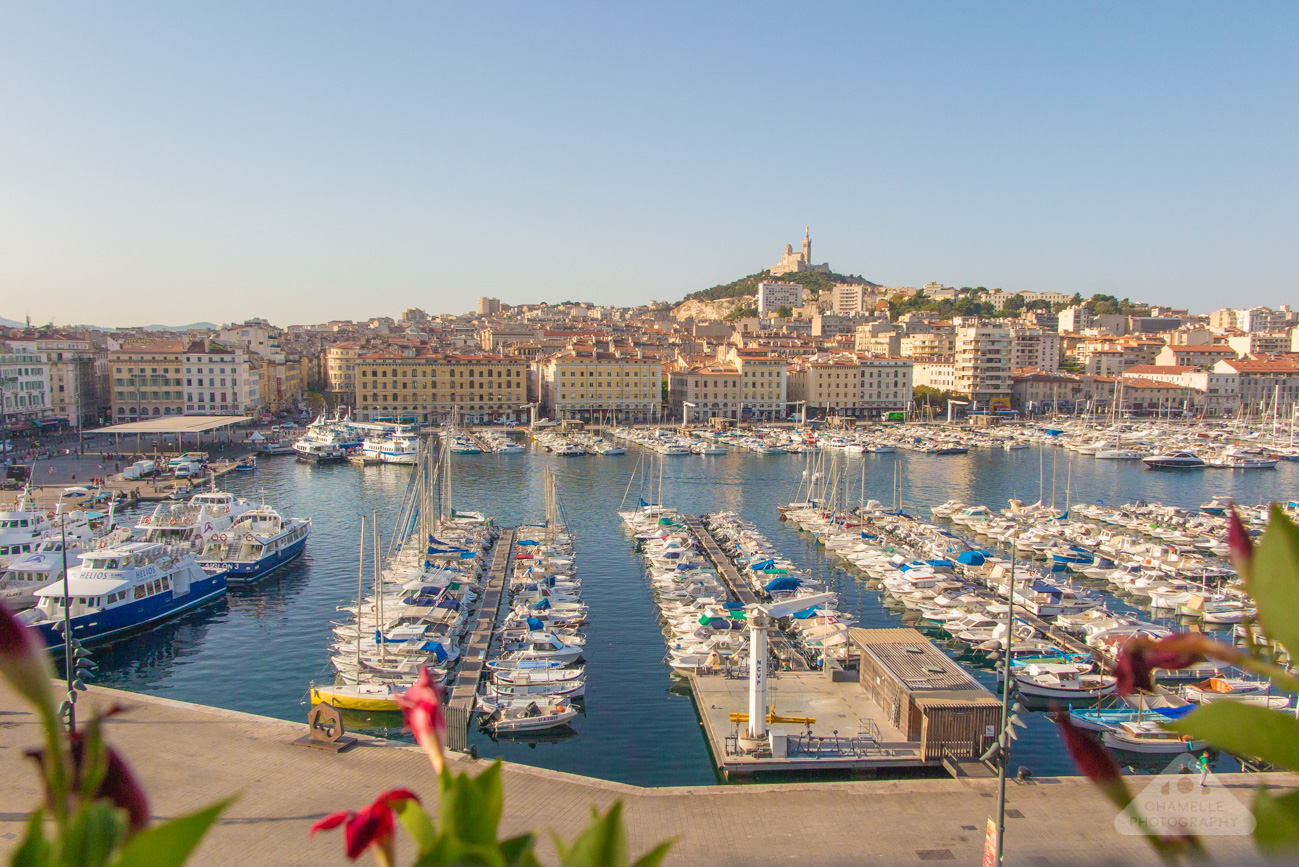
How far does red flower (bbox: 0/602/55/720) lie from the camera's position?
2.11ft

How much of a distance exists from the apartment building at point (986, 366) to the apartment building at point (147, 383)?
146 ft

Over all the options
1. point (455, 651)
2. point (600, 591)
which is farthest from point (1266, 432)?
point (455, 651)

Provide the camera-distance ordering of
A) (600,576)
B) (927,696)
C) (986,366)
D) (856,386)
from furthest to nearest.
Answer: (986,366) < (856,386) < (600,576) < (927,696)

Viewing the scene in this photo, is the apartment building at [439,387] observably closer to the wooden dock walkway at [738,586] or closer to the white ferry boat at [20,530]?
the wooden dock walkway at [738,586]

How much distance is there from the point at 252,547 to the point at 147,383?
29391mm

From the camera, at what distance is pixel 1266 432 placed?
44.8m

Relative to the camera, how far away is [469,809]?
0.74 meters

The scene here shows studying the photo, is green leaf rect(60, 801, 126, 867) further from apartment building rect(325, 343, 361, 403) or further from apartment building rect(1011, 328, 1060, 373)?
apartment building rect(1011, 328, 1060, 373)

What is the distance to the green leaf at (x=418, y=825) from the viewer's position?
71cm

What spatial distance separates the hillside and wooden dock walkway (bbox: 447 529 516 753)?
94289mm

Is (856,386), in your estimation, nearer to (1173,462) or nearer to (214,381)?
(1173,462)

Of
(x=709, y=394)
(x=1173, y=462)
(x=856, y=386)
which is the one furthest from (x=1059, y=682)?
(x=856, y=386)

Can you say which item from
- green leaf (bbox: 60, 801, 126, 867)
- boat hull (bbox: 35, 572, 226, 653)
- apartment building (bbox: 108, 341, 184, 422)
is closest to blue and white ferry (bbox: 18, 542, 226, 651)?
boat hull (bbox: 35, 572, 226, 653)

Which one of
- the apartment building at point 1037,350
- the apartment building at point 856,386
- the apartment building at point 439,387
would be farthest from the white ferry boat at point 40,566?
the apartment building at point 1037,350
